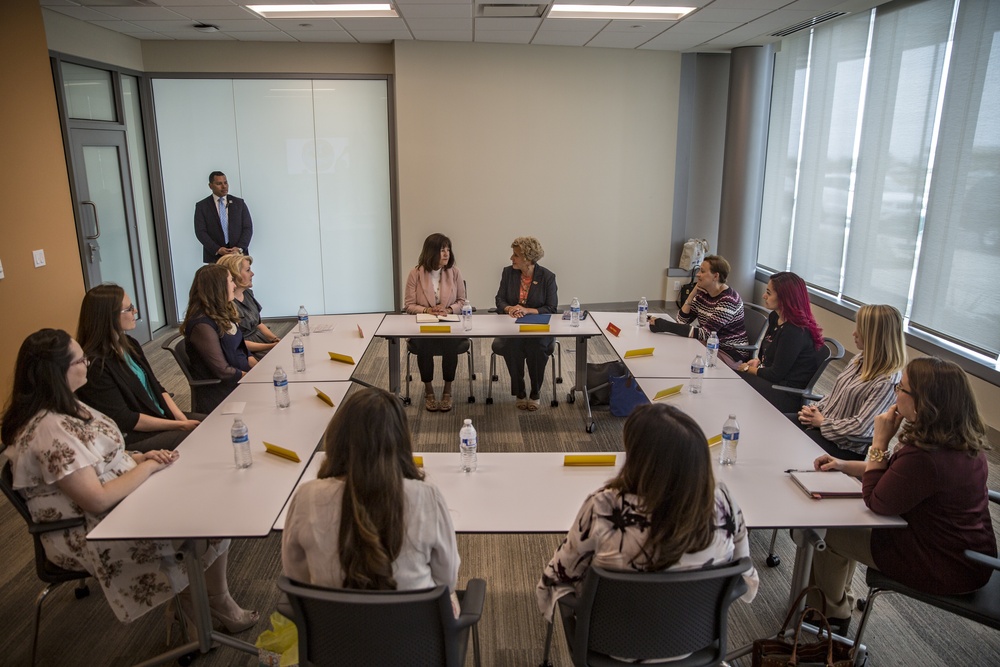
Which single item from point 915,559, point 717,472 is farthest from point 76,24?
point 915,559

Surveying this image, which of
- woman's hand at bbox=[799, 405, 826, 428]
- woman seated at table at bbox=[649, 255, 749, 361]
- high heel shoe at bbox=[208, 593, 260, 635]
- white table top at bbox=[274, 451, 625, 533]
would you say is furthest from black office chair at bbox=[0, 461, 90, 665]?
woman seated at table at bbox=[649, 255, 749, 361]

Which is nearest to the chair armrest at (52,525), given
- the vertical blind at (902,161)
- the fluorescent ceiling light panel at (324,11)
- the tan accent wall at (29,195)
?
the tan accent wall at (29,195)

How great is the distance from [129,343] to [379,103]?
5292mm

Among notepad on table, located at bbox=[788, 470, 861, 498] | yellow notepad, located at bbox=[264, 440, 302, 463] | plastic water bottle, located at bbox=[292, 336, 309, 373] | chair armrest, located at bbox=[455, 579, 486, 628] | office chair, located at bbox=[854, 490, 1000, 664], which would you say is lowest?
office chair, located at bbox=[854, 490, 1000, 664]

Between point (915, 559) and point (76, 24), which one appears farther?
point (76, 24)

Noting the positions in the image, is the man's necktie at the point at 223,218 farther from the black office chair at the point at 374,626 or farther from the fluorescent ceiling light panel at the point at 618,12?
the black office chair at the point at 374,626

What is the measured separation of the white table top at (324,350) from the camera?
3980mm

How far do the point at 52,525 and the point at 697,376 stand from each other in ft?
9.91

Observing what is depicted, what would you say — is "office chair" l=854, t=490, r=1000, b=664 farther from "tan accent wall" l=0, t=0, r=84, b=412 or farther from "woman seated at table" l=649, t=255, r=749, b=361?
"tan accent wall" l=0, t=0, r=84, b=412

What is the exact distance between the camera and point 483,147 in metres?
8.09

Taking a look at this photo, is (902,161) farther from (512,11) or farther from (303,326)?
(303,326)

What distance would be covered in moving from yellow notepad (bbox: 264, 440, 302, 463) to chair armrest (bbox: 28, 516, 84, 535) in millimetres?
708

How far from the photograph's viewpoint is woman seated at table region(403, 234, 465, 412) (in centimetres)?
543

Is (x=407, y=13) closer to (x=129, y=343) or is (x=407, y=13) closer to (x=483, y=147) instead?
(x=483, y=147)
